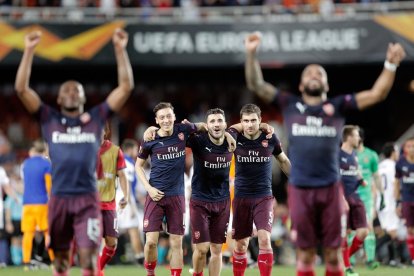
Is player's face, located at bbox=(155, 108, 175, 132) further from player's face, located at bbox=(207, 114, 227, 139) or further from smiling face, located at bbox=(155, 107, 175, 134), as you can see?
player's face, located at bbox=(207, 114, 227, 139)

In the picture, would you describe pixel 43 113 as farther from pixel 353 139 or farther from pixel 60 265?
pixel 353 139

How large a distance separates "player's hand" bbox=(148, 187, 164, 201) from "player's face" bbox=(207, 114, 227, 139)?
105 cm

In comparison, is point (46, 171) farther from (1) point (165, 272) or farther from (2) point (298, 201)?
(2) point (298, 201)

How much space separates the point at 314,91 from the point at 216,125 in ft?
9.44

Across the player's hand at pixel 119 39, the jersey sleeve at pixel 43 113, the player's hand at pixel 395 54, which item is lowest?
the jersey sleeve at pixel 43 113

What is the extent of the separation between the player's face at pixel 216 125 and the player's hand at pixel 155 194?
3.43ft

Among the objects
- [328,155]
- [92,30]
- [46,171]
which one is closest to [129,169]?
[46,171]

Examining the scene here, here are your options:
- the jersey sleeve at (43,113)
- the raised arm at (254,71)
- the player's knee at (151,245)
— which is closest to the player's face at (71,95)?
the jersey sleeve at (43,113)

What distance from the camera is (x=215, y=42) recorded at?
24250mm

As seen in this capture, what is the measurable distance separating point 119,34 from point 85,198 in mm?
1683

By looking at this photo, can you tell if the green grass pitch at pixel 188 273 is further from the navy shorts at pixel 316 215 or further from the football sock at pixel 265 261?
the navy shorts at pixel 316 215

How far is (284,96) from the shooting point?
9422 millimetres

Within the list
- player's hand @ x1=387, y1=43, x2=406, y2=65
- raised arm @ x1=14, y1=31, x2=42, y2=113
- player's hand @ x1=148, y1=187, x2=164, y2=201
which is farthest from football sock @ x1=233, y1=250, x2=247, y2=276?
player's hand @ x1=387, y1=43, x2=406, y2=65

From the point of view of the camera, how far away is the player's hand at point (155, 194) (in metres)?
12.2
